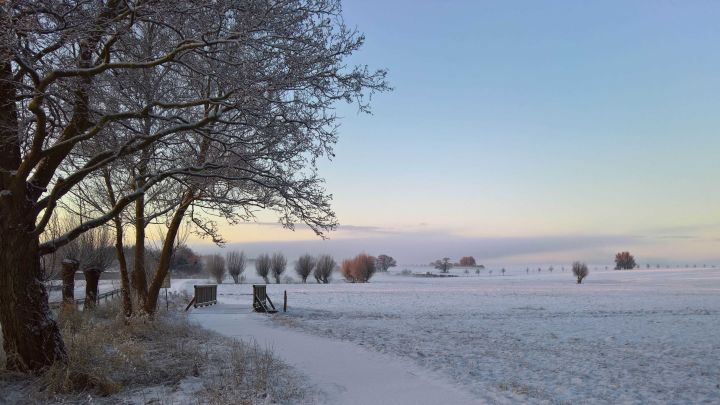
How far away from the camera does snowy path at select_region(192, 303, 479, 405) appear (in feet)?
27.0

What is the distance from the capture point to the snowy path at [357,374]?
8.22 m

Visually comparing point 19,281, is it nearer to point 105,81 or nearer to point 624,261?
point 105,81

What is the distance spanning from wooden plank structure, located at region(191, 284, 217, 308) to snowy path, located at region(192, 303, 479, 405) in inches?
492

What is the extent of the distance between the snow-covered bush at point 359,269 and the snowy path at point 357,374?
7090 cm

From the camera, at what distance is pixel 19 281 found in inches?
331

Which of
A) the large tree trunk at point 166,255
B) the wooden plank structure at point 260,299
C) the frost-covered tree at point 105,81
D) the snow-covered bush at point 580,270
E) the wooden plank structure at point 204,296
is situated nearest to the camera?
the frost-covered tree at point 105,81

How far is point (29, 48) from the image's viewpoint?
8156 mm

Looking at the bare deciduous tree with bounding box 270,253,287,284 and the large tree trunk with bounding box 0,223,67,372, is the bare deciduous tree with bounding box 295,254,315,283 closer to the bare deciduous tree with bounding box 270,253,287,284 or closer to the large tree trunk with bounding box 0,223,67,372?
the bare deciduous tree with bounding box 270,253,287,284

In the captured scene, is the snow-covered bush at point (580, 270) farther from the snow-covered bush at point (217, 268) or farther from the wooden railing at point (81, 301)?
the wooden railing at point (81, 301)

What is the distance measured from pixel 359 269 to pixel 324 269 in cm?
628

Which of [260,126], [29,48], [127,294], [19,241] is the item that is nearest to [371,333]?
[127,294]

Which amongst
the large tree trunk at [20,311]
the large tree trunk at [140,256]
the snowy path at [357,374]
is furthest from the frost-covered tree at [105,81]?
the large tree trunk at [140,256]

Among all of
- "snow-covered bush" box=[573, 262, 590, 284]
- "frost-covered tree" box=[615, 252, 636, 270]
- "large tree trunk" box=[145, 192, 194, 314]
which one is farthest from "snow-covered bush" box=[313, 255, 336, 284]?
"frost-covered tree" box=[615, 252, 636, 270]

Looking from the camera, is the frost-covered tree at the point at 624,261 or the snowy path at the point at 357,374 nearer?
the snowy path at the point at 357,374
